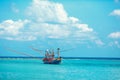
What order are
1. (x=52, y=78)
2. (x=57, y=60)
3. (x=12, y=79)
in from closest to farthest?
(x=12, y=79) → (x=52, y=78) → (x=57, y=60)

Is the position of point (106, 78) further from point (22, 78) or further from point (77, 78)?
point (22, 78)

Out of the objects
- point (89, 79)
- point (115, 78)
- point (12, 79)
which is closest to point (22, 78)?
point (12, 79)

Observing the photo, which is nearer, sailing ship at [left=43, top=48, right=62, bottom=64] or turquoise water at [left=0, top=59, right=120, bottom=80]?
turquoise water at [left=0, top=59, right=120, bottom=80]

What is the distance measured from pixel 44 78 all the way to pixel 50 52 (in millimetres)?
9500

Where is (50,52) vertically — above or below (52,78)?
above

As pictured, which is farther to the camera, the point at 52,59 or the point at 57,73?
the point at 52,59

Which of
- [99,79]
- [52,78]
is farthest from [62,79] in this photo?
[99,79]

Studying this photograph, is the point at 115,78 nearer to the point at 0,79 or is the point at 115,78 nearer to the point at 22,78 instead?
the point at 22,78

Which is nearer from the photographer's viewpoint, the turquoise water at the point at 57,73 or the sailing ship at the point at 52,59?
the turquoise water at the point at 57,73

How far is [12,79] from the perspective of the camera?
1207cm

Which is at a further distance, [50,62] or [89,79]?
[50,62]

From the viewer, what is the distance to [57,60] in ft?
72.8

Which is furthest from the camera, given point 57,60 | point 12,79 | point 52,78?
point 57,60

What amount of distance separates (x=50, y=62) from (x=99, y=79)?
9.55m
